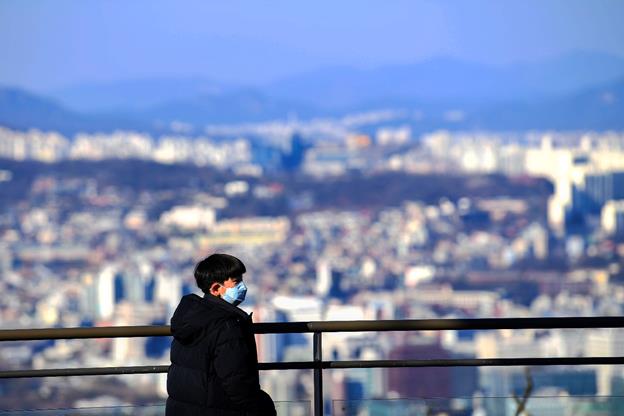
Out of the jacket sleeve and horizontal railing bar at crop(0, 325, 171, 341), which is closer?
the jacket sleeve

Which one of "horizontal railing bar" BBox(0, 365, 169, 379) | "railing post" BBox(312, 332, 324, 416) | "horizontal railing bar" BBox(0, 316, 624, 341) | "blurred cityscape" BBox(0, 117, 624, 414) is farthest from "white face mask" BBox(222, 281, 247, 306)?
"blurred cityscape" BBox(0, 117, 624, 414)

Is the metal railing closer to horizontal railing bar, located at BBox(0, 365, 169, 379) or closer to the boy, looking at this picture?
horizontal railing bar, located at BBox(0, 365, 169, 379)

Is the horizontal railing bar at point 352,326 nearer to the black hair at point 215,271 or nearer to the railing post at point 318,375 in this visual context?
the railing post at point 318,375

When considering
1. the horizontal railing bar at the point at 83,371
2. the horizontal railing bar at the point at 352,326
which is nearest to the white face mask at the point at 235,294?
the horizontal railing bar at the point at 352,326

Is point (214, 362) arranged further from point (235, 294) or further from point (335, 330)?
point (335, 330)

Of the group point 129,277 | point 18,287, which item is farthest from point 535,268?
point 18,287

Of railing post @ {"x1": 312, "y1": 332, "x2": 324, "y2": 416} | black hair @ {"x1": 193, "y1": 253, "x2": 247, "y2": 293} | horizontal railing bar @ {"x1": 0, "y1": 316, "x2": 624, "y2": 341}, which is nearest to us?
black hair @ {"x1": 193, "y1": 253, "x2": 247, "y2": 293}

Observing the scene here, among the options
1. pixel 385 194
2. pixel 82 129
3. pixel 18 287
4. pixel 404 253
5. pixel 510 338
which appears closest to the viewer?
pixel 510 338

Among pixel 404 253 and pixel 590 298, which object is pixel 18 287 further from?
pixel 590 298
